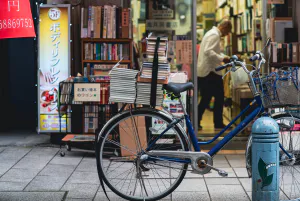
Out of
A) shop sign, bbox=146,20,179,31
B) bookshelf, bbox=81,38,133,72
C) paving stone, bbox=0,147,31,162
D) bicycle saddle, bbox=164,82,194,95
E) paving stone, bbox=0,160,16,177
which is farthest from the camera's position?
shop sign, bbox=146,20,179,31

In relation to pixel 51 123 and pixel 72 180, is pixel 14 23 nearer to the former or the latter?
pixel 72 180

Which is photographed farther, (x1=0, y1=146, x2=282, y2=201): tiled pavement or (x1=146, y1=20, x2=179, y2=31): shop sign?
(x1=146, y1=20, x2=179, y2=31): shop sign

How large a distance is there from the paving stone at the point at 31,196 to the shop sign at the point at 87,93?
2.37 meters

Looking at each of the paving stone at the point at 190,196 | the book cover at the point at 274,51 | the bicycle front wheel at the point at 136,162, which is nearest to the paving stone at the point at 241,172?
the paving stone at the point at 190,196

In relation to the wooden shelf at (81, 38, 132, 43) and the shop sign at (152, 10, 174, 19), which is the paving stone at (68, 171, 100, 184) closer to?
the wooden shelf at (81, 38, 132, 43)

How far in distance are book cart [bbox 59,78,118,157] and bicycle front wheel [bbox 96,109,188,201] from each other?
6.82 feet

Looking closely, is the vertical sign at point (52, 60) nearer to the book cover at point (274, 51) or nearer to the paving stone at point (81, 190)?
the paving stone at point (81, 190)

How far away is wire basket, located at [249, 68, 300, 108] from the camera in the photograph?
5.68 meters

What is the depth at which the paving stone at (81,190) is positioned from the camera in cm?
629

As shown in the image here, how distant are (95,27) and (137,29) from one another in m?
0.86

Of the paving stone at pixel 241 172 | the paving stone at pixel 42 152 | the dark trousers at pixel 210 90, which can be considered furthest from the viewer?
the dark trousers at pixel 210 90

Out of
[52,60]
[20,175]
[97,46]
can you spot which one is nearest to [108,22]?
[97,46]

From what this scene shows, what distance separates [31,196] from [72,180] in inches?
35.6

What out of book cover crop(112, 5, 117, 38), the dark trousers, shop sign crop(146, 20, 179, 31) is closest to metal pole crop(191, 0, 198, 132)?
shop sign crop(146, 20, 179, 31)
